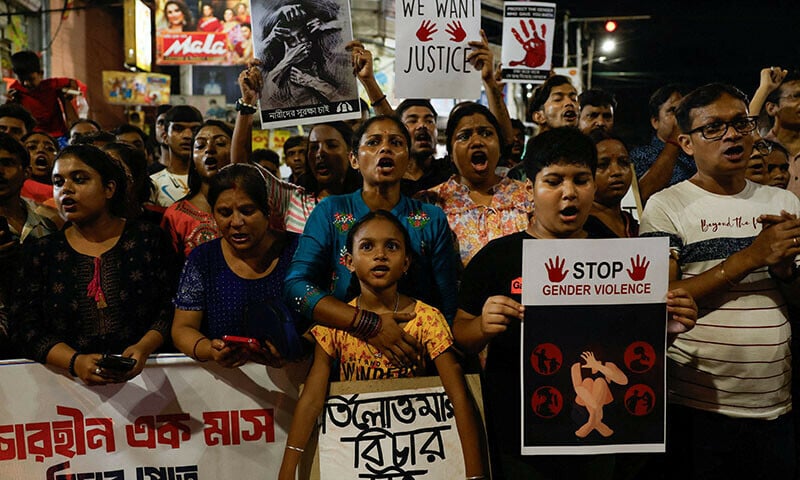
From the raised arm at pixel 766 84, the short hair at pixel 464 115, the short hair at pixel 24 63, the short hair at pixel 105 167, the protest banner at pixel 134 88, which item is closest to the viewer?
the short hair at pixel 105 167

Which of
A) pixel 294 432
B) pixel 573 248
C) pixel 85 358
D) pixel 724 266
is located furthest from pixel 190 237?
pixel 724 266

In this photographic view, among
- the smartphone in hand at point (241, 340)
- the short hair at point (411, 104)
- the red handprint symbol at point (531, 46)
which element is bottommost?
the smartphone in hand at point (241, 340)

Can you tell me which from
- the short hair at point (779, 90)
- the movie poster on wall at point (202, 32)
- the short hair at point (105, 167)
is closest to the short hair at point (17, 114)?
the short hair at point (105, 167)

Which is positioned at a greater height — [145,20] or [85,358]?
[145,20]

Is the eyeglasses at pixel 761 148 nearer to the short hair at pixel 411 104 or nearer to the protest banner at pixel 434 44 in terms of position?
the protest banner at pixel 434 44

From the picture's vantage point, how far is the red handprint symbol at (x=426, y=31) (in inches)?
188

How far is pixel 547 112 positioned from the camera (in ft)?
18.3

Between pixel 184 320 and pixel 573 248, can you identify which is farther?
pixel 184 320

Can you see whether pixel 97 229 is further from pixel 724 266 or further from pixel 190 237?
pixel 724 266

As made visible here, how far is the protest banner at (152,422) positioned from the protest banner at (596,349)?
4.04 feet

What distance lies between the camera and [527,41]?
Result: 6668mm

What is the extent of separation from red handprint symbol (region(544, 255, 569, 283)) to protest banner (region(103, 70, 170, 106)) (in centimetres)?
1516

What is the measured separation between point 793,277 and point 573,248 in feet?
3.31

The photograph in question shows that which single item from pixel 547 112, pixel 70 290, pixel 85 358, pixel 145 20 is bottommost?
pixel 85 358
